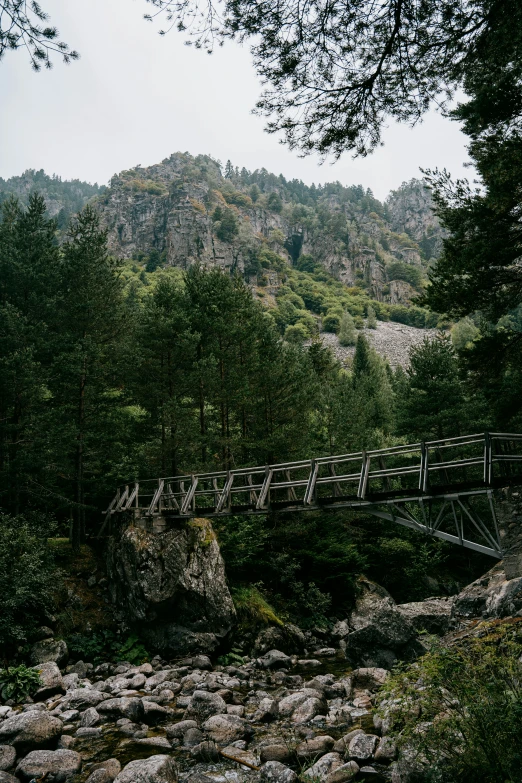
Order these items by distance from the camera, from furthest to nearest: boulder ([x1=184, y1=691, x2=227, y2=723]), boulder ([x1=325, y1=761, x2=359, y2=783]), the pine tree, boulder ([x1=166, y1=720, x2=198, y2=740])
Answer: the pine tree, boulder ([x1=184, y1=691, x2=227, y2=723]), boulder ([x1=166, y1=720, x2=198, y2=740]), boulder ([x1=325, y1=761, x2=359, y2=783])

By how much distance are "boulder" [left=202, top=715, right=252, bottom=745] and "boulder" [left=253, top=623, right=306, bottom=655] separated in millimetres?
5643

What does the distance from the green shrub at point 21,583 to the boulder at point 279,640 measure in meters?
6.17

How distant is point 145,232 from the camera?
441 feet

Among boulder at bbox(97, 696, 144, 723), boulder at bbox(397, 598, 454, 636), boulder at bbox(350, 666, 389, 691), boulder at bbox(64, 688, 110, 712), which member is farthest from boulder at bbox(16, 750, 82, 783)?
boulder at bbox(397, 598, 454, 636)

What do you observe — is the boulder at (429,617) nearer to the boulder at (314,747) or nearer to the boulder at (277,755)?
the boulder at (314,747)

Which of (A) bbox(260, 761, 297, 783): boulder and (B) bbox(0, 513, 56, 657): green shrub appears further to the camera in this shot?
(B) bbox(0, 513, 56, 657): green shrub

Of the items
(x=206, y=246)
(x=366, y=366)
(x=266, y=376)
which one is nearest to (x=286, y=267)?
(x=206, y=246)

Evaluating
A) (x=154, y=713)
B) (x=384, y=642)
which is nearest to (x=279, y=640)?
(x=384, y=642)

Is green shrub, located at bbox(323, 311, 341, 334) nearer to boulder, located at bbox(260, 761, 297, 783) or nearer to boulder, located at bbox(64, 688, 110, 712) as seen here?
boulder, located at bbox(64, 688, 110, 712)

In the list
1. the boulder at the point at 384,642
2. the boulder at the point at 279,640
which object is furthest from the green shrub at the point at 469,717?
the boulder at the point at 279,640

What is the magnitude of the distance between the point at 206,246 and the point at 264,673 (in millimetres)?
123688

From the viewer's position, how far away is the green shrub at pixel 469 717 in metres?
3.85

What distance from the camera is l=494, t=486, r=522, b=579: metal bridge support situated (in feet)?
29.4

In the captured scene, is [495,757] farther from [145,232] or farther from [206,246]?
[145,232]
